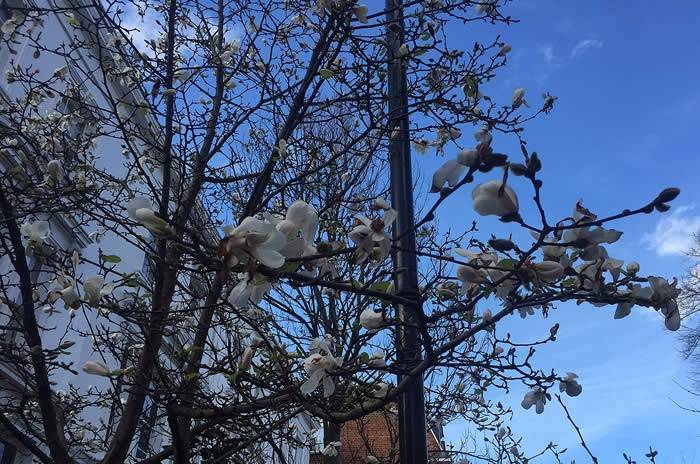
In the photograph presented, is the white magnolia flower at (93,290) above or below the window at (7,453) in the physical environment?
below

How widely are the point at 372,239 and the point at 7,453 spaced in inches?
280

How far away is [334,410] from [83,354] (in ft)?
20.6

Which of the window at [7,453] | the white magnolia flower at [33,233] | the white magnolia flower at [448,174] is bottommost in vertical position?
the white magnolia flower at [448,174]

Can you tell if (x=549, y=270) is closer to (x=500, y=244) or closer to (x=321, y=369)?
(x=500, y=244)

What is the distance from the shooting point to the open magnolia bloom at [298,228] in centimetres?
121

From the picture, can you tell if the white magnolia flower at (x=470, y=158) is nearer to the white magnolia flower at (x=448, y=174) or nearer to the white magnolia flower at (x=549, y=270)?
the white magnolia flower at (x=448, y=174)

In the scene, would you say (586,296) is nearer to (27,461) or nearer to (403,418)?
(403,418)

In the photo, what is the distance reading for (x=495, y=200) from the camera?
45.6 inches

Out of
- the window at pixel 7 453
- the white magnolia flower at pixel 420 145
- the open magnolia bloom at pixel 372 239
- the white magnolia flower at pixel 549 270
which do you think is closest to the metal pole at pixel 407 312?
the open magnolia bloom at pixel 372 239

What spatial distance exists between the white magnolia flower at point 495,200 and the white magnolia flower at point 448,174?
86 mm

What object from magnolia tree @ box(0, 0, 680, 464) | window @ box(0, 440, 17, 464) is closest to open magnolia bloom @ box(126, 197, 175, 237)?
magnolia tree @ box(0, 0, 680, 464)

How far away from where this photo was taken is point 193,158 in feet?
14.7

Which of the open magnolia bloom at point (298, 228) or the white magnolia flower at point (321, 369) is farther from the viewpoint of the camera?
the white magnolia flower at point (321, 369)

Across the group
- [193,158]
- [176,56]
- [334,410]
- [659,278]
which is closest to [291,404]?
[334,410]
